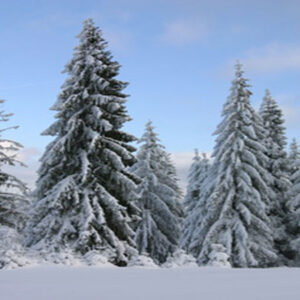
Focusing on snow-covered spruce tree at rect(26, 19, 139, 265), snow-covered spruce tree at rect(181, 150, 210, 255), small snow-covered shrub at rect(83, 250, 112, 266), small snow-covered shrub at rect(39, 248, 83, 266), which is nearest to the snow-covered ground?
small snow-covered shrub at rect(39, 248, 83, 266)

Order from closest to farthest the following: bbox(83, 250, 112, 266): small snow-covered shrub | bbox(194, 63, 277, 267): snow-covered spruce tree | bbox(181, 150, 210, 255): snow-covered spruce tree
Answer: bbox(83, 250, 112, 266): small snow-covered shrub → bbox(194, 63, 277, 267): snow-covered spruce tree → bbox(181, 150, 210, 255): snow-covered spruce tree

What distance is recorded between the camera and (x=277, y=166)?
26.3 meters

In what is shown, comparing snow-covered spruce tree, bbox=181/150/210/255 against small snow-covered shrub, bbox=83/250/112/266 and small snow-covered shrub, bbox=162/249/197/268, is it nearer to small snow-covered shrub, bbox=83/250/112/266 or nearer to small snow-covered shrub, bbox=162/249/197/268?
small snow-covered shrub, bbox=162/249/197/268

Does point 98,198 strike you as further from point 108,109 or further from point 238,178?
point 238,178

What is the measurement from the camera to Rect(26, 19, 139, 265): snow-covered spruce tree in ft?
47.4

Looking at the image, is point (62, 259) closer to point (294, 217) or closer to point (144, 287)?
point (144, 287)

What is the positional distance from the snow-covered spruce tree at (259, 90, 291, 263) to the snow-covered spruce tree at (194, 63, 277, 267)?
9.97 feet

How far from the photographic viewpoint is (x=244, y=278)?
6832 mm

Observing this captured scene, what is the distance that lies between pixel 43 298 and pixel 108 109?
1231cm

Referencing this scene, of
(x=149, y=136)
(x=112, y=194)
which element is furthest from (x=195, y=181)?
(x=112, y=194)

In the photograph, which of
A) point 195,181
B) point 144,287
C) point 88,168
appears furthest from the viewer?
point 195,181

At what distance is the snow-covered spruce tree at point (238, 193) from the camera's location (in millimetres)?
20422

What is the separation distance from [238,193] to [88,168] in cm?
1035

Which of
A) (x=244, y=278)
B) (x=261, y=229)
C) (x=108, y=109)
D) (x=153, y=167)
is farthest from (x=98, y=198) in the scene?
(x=153, y=167)
